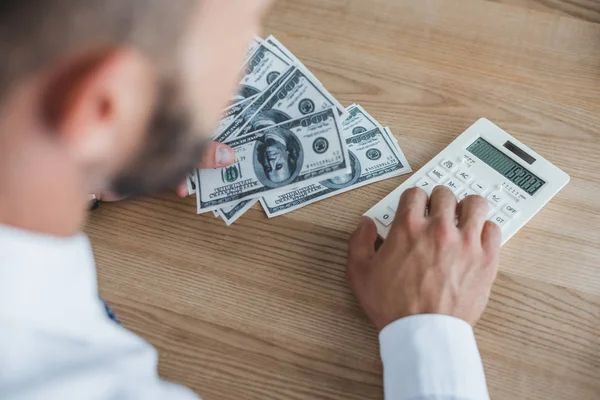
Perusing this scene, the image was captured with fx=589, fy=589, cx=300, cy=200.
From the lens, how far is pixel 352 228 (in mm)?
684

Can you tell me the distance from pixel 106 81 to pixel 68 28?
0.04 meters

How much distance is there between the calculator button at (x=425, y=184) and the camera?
27.2 inches

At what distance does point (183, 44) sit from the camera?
38 cm

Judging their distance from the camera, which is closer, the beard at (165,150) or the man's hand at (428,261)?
the beard at (165,150)

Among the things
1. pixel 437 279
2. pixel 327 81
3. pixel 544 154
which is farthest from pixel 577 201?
pixel 327 81

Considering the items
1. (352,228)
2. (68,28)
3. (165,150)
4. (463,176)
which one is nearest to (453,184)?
(463,176)

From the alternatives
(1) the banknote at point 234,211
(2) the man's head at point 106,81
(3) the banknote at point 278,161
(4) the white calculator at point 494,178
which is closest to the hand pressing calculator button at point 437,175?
(4) the white calculator at point 494,178

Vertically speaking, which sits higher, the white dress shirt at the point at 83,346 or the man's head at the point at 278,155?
the man's head at the point at 278,155

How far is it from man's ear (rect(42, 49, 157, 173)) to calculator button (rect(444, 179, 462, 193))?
40 centimetres

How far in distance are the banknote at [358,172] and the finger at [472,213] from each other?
0.28 ft

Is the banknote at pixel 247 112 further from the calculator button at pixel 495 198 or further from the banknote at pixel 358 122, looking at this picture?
the calculator button at pixel 495 198

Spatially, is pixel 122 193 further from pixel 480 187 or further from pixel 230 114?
pixel 480 187

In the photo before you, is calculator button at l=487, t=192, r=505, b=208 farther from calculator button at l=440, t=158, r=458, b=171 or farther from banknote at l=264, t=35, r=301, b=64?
banknote at l=264, t=35, r=301, b=64

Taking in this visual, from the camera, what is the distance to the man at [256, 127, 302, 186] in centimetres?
71
